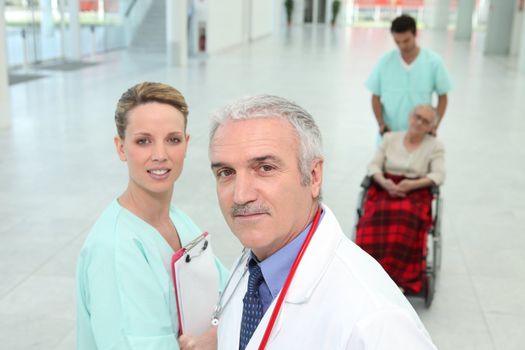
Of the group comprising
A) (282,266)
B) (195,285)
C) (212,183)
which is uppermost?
(282,266)

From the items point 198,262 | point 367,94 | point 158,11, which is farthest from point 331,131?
point 158,11

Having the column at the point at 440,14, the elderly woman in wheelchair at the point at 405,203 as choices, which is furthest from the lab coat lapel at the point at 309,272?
the column at the point at 440,14

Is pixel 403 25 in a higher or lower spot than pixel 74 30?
higher

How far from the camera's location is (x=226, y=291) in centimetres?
160

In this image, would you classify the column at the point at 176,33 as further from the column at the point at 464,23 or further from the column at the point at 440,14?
the column at the point at 440,14

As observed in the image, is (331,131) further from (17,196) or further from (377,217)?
(377,217)

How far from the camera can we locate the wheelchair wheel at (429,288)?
396 cm

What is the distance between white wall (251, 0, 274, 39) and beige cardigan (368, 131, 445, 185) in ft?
74.8

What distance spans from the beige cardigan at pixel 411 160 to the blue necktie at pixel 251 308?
3064 mm

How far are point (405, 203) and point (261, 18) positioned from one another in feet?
83.7

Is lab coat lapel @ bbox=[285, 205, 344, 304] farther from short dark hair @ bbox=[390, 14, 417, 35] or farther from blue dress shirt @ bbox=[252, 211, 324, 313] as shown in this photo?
short dark hair @ bbox=[390, 14, 417, 35]

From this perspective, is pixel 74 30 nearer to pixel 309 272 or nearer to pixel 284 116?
pixel 284 116

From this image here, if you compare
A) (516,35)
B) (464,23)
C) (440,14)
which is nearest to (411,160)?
(516,35)

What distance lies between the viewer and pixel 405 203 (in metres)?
4.16
